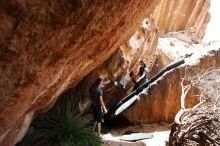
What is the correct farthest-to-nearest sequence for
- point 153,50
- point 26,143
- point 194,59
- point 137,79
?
1. point 153,50
2. point 137,79
3. point 194,59
4. point 26,143

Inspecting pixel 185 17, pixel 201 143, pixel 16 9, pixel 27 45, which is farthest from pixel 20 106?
pixel 185 17

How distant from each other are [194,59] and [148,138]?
172 inches

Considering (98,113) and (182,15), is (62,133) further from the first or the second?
(182,15)

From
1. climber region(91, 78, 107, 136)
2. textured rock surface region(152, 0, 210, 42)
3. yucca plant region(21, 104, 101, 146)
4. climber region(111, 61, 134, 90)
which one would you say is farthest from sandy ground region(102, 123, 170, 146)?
textured rock surface region(152, 0, 210, 42)

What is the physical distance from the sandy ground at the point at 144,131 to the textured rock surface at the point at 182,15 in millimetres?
15144

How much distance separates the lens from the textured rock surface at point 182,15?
27.9 metres

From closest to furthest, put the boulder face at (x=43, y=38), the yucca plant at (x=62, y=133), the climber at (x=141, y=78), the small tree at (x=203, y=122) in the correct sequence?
1. the boulder face at (x=43, y=38)
2. the small tree at (x=203, y=122)
3. the yucca plant at (x=62, y=133)
4. the climber at (x=141, y=78)

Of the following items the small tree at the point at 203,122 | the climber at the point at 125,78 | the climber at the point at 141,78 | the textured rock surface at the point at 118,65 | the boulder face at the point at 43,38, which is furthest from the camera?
the climber at the point at 141,78

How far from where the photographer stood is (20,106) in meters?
7.14

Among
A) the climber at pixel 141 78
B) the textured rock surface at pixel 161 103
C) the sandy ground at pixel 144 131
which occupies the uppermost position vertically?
the climber at pixel 141 78

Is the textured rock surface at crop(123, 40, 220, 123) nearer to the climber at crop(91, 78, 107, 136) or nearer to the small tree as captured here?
the climber at crop(91, 78, 107, 136)

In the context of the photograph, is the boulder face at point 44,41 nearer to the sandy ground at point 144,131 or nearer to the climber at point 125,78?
the sandy ground at point 144,131

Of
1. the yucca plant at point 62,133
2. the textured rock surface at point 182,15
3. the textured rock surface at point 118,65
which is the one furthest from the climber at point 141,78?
the textured rock surface at point 182,15

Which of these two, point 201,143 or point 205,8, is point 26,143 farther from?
point 205,8
